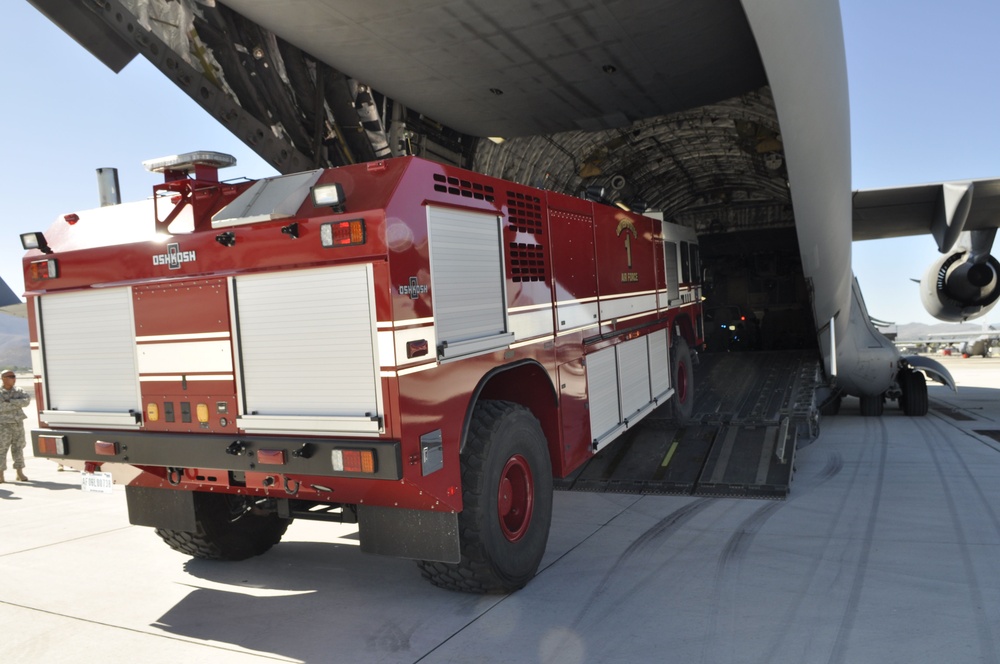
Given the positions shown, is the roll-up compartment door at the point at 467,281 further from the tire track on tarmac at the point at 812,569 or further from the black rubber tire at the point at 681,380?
the black rubber tire at the point at 681,380

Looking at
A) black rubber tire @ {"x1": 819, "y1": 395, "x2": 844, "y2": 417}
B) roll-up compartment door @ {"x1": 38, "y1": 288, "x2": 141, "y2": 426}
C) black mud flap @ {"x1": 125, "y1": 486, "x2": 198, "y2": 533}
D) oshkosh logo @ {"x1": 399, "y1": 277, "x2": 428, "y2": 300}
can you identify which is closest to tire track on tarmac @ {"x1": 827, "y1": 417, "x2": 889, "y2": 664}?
oshkosh logo @ {"x1": 399, "y1": 277, "x2": 428, "y2": 300}

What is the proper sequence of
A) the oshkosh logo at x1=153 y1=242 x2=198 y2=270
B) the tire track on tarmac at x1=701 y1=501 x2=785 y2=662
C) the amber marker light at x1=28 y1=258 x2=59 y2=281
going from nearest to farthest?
the tire track on tarmac at x1=701 y1=501 x2=785 y2=662 → the oshkosh logo at x1=153 y1=242 x2=198 y2=270 → the amber marker light at x1=28 y1=258 x2=59 y2=281

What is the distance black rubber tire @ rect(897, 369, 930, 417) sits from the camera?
518 inches

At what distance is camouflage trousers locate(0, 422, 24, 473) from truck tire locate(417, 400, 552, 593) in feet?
24.2

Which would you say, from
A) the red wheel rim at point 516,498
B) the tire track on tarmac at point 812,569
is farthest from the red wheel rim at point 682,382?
the red wheel rim at point 516,498

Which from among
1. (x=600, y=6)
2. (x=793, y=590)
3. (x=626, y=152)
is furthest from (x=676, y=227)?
(x=793, y=590)

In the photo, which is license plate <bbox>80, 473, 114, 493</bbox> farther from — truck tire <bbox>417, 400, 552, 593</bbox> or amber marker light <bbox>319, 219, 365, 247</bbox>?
amber marker light <bbox>319, 219, 365, 247</bbox>

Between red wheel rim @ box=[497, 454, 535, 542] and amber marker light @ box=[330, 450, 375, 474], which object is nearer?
amber marker light @ box=[330, 450, 375, 474]

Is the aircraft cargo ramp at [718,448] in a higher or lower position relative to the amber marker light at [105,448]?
lower

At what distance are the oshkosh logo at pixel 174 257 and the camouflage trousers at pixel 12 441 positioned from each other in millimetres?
6660

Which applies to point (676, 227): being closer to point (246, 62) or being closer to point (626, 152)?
point (626, 152)

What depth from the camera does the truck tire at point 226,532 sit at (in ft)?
16.2

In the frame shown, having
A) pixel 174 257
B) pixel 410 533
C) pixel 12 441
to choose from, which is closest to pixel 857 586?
pixel 410 533

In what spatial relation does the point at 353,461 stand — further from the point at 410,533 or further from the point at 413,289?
the point at 413,289
